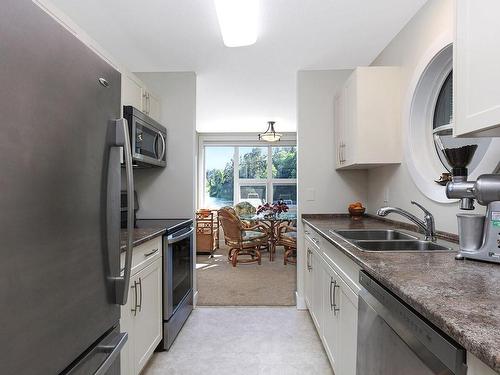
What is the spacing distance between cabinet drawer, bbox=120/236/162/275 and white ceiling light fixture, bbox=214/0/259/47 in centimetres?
156

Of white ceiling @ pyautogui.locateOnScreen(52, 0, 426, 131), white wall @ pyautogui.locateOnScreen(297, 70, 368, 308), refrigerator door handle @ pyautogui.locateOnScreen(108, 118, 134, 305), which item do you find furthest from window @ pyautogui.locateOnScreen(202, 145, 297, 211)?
refrigerator door handle @ pyautogui.locateOnScreen(108, 118, 134, 305)

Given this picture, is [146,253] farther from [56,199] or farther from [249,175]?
[249,175]

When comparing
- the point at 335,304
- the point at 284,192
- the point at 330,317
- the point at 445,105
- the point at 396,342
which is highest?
the point at 445,105

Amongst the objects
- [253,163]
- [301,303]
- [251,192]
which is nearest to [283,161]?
[253,163]

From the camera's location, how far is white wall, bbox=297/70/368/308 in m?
3.02

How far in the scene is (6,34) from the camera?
23.0 inches

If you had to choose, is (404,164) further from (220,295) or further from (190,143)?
(220,295)

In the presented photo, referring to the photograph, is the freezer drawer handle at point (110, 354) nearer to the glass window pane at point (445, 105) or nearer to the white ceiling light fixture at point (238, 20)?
the white ceiling light fixture at point (238, 20)

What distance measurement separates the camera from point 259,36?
239 cm

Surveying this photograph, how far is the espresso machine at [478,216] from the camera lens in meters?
1.07

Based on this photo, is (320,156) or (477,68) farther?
(320,156)

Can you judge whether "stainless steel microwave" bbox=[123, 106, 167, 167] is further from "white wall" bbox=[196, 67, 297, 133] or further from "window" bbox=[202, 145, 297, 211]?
"window" bbox=[202, 145, 297, 211]

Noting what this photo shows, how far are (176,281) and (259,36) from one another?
207 centimetres

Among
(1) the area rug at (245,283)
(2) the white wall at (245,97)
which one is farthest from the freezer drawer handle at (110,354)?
(2) the white wall at (245,97)
